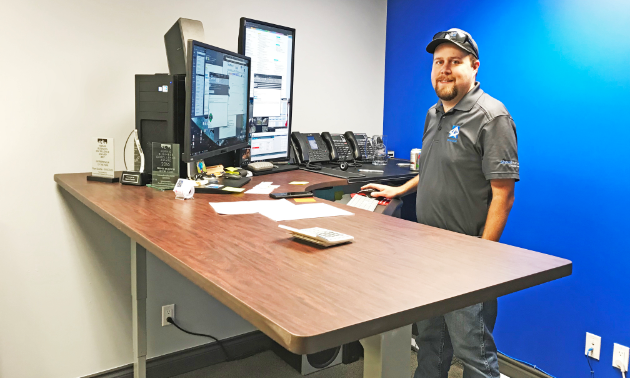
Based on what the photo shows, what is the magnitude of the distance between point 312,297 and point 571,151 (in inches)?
84.0

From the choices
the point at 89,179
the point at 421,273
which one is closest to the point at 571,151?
the point at 421,273

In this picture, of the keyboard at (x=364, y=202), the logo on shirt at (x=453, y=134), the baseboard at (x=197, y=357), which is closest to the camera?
the logo on shirt at (x=453, y=134)

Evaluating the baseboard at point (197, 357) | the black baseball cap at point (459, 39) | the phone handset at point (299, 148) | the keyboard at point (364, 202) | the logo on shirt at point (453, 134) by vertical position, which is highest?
the black baseball cap at point (459, 39)

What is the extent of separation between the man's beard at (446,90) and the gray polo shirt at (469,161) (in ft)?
0.17

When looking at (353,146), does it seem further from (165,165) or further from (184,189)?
(184,189)

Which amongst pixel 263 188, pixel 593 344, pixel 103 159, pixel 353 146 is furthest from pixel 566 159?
pixel 103 159

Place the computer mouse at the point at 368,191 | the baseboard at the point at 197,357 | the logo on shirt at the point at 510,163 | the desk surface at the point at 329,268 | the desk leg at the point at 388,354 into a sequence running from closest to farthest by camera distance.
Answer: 1. the desk surface at the point at 329,268
2. the desk leg at the point at 388,354
3. the logo on shirt at the point at 510,163
4. the computer mouse at the point at 368,191
5. the baseboard at the point at 197,357

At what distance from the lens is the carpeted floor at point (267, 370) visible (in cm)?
263

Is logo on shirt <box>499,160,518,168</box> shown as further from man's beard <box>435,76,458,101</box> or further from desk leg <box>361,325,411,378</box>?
desk leg <box>361,325,411,378</box>

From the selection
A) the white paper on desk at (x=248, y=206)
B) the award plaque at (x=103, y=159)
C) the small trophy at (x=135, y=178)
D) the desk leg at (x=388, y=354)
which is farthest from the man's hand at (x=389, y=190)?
the desk leg at (x=388, y=354)

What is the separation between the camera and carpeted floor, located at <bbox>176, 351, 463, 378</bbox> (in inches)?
104

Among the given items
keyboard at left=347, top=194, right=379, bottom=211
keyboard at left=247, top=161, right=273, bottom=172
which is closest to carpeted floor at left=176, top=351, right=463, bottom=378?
keyboard at left=347, top=194, right=379, bottom=211

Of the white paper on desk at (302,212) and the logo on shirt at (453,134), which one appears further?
the logo on shirt at (453,134)

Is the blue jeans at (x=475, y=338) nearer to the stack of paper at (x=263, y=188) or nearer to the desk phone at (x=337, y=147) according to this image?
the stack of paper at (x=263, y=188)
